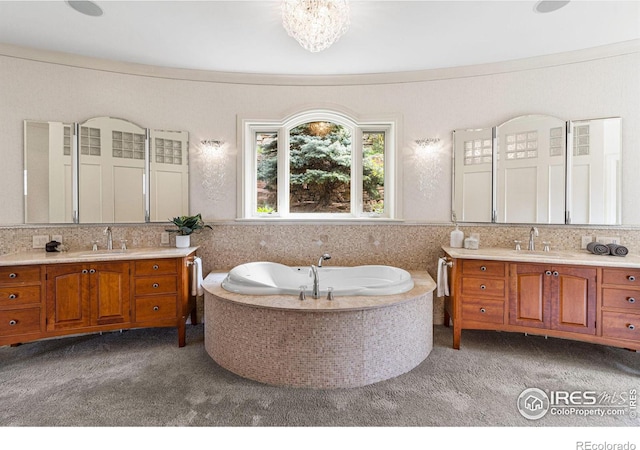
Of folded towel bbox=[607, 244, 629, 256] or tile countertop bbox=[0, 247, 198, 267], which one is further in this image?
folded towel bbox=[607, 244, 629, 256]

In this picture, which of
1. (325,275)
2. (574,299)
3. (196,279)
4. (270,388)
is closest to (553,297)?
(574,299)

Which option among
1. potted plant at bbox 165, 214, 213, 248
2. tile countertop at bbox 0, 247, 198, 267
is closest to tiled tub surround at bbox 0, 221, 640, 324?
potted plant at bbox 165, 214, 213, 248

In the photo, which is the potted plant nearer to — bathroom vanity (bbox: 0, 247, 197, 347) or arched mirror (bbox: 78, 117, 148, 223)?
bathroom vanity (bbox: 0, 247, 197, 347)

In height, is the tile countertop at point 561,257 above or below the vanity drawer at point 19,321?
above

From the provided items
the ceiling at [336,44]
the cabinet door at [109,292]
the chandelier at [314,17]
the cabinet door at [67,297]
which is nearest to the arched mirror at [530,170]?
the ceiling at [336,44]

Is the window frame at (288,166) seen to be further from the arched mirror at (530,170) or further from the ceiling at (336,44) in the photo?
the arched mirror at (530,170)

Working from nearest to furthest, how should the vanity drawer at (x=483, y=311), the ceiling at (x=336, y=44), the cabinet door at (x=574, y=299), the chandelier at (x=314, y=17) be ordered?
the chandelier at (x=314, y=17) → the ceiling at (x=336, y=44) → the cabinet door at (x=574, y=299) → the vanity drawer at (x=483, y=311)

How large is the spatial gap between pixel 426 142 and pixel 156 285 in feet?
9.89

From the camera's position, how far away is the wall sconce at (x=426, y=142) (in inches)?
128

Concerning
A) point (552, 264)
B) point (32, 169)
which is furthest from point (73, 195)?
point (552, 264)

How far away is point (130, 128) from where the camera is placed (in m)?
3.09

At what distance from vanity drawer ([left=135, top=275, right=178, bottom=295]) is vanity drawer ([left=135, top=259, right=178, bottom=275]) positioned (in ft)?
0.15

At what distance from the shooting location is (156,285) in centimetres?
267

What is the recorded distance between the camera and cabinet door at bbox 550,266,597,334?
7.73 ft
